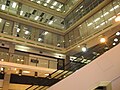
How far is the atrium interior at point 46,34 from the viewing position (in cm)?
1189

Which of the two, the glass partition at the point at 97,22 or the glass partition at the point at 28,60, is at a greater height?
the glass partition at the point at 97,22

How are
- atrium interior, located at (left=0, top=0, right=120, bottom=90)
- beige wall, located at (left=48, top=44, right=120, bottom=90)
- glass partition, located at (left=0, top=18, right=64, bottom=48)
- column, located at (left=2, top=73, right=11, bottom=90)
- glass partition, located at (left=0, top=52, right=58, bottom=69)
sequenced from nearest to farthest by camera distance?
beige wall, located at (left=48, top=44, right=120, bottom=90) < column, located at (left=2, top=73, right=11, bottom=90) < atrium interior, located at (left=0, top=0, right=120, bottom=90) < glass partition, located at (left=0, top=52, right=58, bottom=69) < glass partition, located at (left=0, top=18, right=64, bottom=48)

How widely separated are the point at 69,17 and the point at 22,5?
5062mm

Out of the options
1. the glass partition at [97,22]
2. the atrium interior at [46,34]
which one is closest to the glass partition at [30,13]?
the atrium interior at [46,34]

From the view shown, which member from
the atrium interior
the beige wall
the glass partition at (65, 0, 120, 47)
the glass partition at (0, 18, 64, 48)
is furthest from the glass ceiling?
the beige wall

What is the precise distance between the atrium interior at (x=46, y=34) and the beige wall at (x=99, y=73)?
18.4 ft

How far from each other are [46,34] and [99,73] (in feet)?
40.1

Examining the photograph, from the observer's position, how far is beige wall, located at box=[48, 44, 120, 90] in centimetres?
390

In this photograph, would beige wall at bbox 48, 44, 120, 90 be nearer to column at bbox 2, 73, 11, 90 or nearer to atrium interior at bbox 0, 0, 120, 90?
atrium interior at bbox 0, 0, 120, 90

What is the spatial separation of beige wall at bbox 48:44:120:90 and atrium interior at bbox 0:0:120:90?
560cm

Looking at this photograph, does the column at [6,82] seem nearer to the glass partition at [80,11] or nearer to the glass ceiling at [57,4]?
the glass partition at [80,11]

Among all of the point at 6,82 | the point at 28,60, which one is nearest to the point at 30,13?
the point at 28,60

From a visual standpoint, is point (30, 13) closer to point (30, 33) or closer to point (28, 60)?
point (30, 33)

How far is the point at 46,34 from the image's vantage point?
52.9 ft
